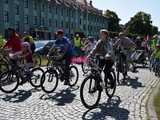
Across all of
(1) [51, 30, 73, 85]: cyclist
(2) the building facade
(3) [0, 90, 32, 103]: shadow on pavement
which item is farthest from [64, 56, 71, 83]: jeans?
(2) the building facade

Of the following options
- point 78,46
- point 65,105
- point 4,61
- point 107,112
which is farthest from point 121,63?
point 78,46

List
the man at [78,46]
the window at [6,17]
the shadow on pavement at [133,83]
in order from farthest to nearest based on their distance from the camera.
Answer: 1. the window at [6,17]
2. the man at [78,46]
3. the shadow on pavement at [133,83]

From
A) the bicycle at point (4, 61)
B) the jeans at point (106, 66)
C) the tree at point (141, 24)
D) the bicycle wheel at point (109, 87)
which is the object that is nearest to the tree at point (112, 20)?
the tree at point (141, 24)

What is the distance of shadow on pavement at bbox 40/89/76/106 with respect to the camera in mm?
12166

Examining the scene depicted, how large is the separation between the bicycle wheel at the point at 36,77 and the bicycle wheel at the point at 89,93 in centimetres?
359

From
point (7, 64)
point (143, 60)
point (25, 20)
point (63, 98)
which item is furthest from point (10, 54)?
point (25, 20)

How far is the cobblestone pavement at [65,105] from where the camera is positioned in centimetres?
1020

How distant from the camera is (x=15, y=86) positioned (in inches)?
541

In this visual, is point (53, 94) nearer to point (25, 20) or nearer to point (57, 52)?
point (57, 52)

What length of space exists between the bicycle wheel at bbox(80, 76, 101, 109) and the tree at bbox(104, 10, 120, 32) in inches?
4309

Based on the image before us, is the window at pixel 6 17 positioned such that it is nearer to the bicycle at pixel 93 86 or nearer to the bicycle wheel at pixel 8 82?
the bicycle wheel at pixel 8 82

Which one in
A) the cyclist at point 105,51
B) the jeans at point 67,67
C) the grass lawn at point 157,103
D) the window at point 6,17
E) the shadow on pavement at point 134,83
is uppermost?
the window at point 6,17

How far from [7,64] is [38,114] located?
489 centimetres

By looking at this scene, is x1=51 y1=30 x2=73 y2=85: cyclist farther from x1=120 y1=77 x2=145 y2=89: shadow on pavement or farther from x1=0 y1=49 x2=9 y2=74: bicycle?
x1=120 y1=77 x2=145 y2=89: shadow on pavement
